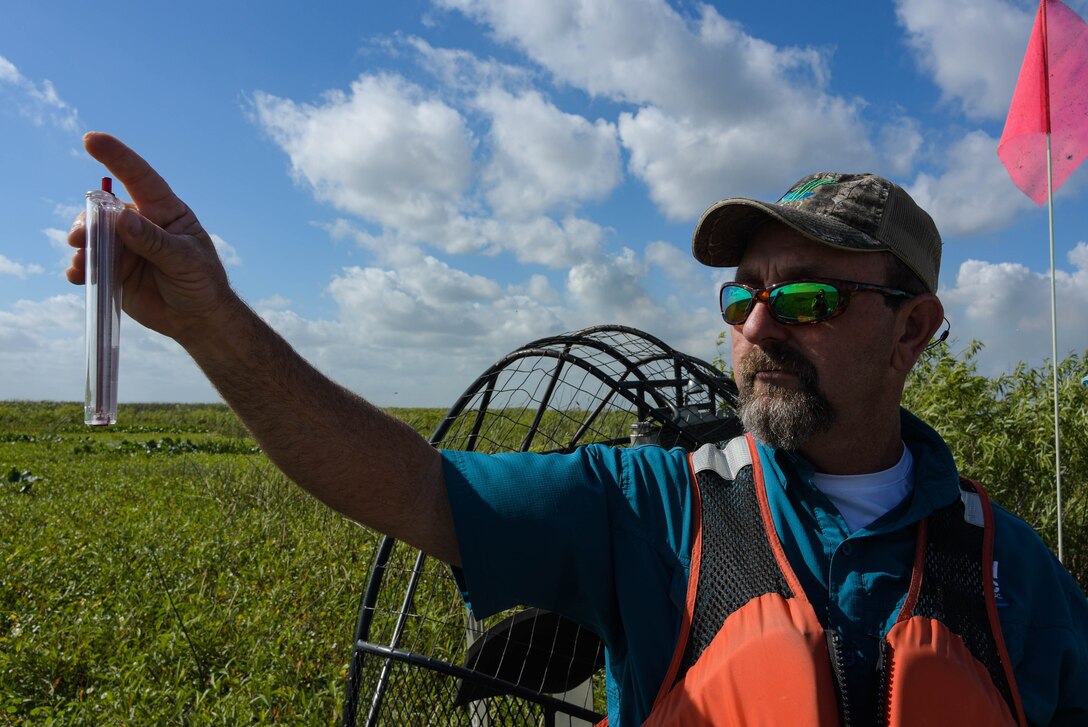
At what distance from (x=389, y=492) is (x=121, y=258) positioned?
61 cm

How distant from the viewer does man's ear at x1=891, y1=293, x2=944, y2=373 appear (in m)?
1.78

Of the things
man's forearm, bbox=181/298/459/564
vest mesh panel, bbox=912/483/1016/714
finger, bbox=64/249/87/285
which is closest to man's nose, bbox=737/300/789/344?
vest mesh panel, bbox=912/483/1016/714

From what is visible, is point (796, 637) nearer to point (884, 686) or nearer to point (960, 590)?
point (884, 686)

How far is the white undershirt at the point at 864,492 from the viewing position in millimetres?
1715

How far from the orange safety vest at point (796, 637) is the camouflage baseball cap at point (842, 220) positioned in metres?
0.55

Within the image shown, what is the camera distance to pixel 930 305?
181 cm

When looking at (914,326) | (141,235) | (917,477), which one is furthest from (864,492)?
(141,235)

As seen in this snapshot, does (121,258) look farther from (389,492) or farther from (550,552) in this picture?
(550,552)

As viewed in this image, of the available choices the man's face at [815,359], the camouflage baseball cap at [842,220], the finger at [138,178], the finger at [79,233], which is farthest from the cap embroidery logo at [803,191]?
the finger at [79,233]

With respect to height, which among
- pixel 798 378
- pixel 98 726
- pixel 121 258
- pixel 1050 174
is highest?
pixel 1050 174

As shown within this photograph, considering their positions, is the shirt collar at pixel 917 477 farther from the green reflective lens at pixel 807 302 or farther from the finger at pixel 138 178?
the finger at pixel 138 178

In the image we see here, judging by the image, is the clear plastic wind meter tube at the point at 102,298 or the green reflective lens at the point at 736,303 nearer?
the clear plastic wind meter tube at the point at 102,298

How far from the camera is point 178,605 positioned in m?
4.40

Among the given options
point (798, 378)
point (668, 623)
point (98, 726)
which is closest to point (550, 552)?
point (668, 623)
